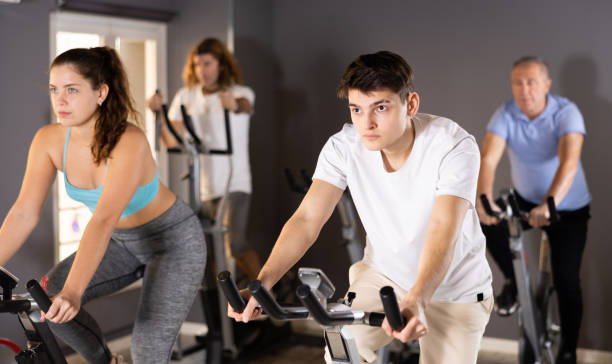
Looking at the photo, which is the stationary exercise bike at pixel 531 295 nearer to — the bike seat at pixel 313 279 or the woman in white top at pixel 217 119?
the woman in white top at pixel 217 119

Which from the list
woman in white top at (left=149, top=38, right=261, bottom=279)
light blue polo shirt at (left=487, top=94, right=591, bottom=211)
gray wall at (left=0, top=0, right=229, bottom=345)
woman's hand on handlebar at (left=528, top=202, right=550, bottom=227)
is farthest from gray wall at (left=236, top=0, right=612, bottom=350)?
gray wall at (left=0, top=0, right=229, bottom=345)

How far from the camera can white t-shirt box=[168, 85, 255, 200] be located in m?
3.98

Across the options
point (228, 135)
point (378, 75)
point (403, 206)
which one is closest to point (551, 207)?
point (403, 206)

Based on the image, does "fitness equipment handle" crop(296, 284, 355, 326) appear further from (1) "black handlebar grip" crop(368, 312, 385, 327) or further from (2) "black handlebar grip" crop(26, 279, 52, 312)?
(2) "black handlebar grip" crop(26, 279, 52, 312)

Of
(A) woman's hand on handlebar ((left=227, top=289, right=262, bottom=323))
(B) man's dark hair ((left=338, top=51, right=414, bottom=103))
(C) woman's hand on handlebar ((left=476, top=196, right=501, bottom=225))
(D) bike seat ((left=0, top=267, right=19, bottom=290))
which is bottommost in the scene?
(C) woman's hand on handlebar ((left=476, top=196, right=501, bottom=225))

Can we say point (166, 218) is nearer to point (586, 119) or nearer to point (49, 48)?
point (49, 48)

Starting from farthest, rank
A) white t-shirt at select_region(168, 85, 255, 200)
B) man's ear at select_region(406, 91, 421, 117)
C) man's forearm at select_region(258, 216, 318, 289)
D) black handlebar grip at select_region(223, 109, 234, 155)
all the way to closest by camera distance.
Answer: white t-shirt at select_region(168, 85, 255, 200) < black handlebar grip at select_region(223, 109, 234, 155) < man's ear at select_region(406, 91, 421, 117) < man's forearm at select_region(258, 216, 318, 289)

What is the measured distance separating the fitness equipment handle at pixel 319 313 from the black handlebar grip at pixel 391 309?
130mm

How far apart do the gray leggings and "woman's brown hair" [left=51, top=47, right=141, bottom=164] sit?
336mm

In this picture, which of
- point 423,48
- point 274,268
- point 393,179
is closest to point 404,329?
point 274,268

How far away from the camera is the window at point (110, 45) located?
3533mm

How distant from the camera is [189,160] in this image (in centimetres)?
366

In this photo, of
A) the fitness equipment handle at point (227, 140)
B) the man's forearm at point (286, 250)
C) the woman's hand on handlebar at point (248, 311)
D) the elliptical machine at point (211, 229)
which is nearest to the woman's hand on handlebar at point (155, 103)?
the elliptical machine at point (211, 229)

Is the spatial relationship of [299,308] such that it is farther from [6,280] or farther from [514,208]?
[514,208]
